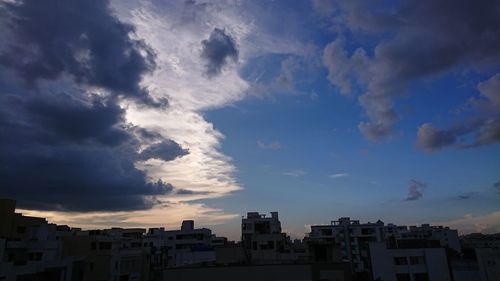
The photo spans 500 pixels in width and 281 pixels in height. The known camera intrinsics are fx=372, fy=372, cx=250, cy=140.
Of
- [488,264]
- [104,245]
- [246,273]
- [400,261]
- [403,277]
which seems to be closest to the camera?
[246,273]

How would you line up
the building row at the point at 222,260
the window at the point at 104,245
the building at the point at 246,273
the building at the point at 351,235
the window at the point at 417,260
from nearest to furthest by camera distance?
the building at the point at 246,273, the building row at the point at 222,260, the window at the point at 417,260, the window at the point at 104,245, the building at the point at 351,235

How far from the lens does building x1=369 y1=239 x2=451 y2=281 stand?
203 feet

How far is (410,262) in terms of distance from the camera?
6325cm

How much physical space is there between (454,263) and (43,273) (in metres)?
64.1

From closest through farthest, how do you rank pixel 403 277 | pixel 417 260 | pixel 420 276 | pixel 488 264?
pixel 488 264 → pixel 420 276 → pixel 403 277 → pixel 417 260

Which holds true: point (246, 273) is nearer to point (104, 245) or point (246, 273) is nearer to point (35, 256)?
point (35, 256)

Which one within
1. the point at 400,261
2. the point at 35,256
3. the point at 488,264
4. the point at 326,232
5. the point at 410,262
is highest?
the point at 326,232

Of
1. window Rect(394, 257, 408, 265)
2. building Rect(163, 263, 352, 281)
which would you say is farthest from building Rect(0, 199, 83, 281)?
window Rect(394, 257, 408, 265)

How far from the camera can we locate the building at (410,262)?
61.9m

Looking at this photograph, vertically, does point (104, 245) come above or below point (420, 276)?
above

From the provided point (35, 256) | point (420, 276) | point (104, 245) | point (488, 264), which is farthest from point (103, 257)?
point (488, 264)

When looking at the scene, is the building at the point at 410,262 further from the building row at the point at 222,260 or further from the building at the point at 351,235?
the building at the point at 351,235

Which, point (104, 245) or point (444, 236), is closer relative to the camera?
point (104, 245)

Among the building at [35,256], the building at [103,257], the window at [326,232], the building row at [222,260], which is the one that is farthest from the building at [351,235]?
the building at [35,256]
